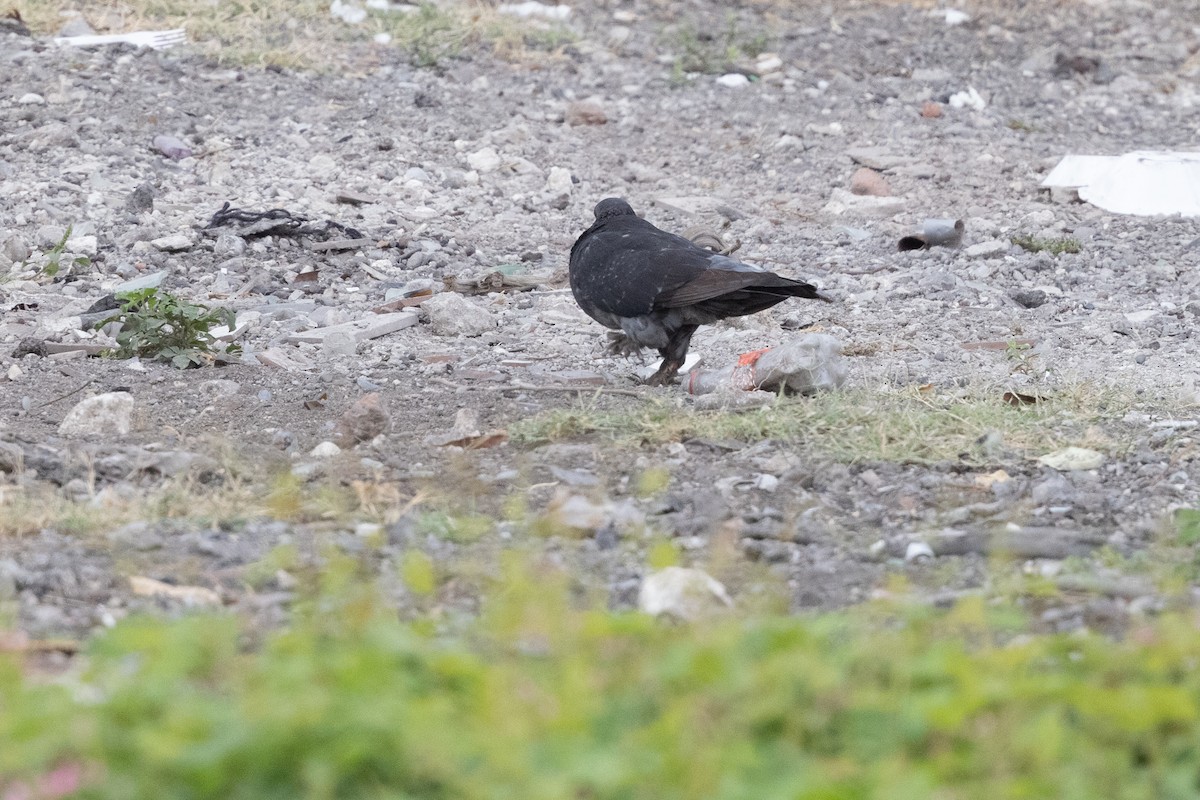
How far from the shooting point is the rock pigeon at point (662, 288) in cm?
573

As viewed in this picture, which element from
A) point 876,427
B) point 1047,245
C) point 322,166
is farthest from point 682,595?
point 322,166

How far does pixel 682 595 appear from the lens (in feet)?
10.9

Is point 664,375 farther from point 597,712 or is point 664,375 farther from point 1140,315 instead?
point 597,712

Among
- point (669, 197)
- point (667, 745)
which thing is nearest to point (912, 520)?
point (667, 745)

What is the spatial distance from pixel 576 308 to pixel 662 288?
1.79 metres

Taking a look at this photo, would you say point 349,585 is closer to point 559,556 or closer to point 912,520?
point 559,556

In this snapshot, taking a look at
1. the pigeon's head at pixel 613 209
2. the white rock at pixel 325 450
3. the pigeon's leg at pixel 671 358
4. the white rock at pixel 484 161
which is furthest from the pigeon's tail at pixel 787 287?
the white rock at pixel 484 161

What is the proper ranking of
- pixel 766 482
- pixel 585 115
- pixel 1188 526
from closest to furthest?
1. pixel 1188 526
2. pixel 766 482
3. pixel 585 115

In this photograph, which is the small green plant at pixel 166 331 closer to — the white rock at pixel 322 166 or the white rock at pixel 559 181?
the white rock at pixel 322 166

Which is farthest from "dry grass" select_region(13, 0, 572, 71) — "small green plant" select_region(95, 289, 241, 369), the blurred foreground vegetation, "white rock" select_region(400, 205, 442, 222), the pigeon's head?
the blurred foreground vegetation

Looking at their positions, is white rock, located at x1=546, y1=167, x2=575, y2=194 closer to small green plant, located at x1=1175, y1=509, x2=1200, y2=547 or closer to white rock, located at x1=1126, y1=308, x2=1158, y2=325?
white rock, located at x1=1126, y1=308, x2=1158, y2=325

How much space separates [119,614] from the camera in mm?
3355

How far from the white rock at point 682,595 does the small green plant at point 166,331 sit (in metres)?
3.32

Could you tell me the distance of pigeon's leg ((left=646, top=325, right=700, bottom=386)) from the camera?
20.2 feet
